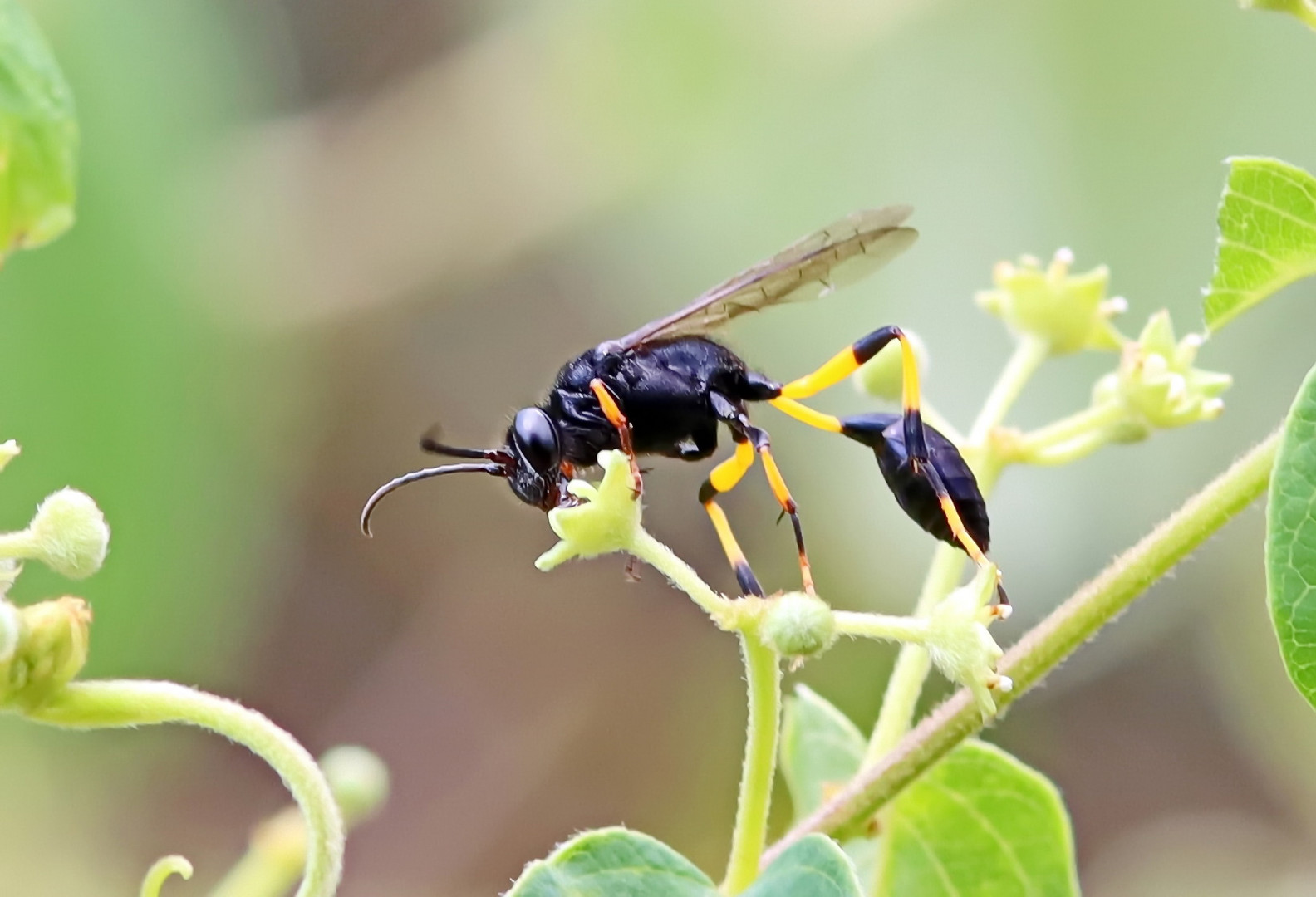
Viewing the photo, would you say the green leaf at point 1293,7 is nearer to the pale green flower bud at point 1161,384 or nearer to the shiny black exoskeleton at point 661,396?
the pale green flower bud at point 1161,384

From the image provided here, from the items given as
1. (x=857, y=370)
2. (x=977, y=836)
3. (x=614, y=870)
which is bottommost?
(x=977, y=836)

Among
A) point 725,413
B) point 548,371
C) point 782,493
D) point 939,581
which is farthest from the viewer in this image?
point 548,371

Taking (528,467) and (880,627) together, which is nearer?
(880,627)

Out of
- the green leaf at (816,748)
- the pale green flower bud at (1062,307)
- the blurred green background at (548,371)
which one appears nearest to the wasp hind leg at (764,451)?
the green leaf at (816,748)

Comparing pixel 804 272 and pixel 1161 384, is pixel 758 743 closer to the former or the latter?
pixel 1161 384

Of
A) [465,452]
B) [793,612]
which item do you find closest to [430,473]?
[465,452]

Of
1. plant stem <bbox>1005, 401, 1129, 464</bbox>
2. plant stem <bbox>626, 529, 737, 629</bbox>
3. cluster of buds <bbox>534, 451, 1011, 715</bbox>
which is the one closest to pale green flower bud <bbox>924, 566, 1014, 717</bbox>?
cluster of buds <bbox>534, 451, 1011, 715</bbox>
